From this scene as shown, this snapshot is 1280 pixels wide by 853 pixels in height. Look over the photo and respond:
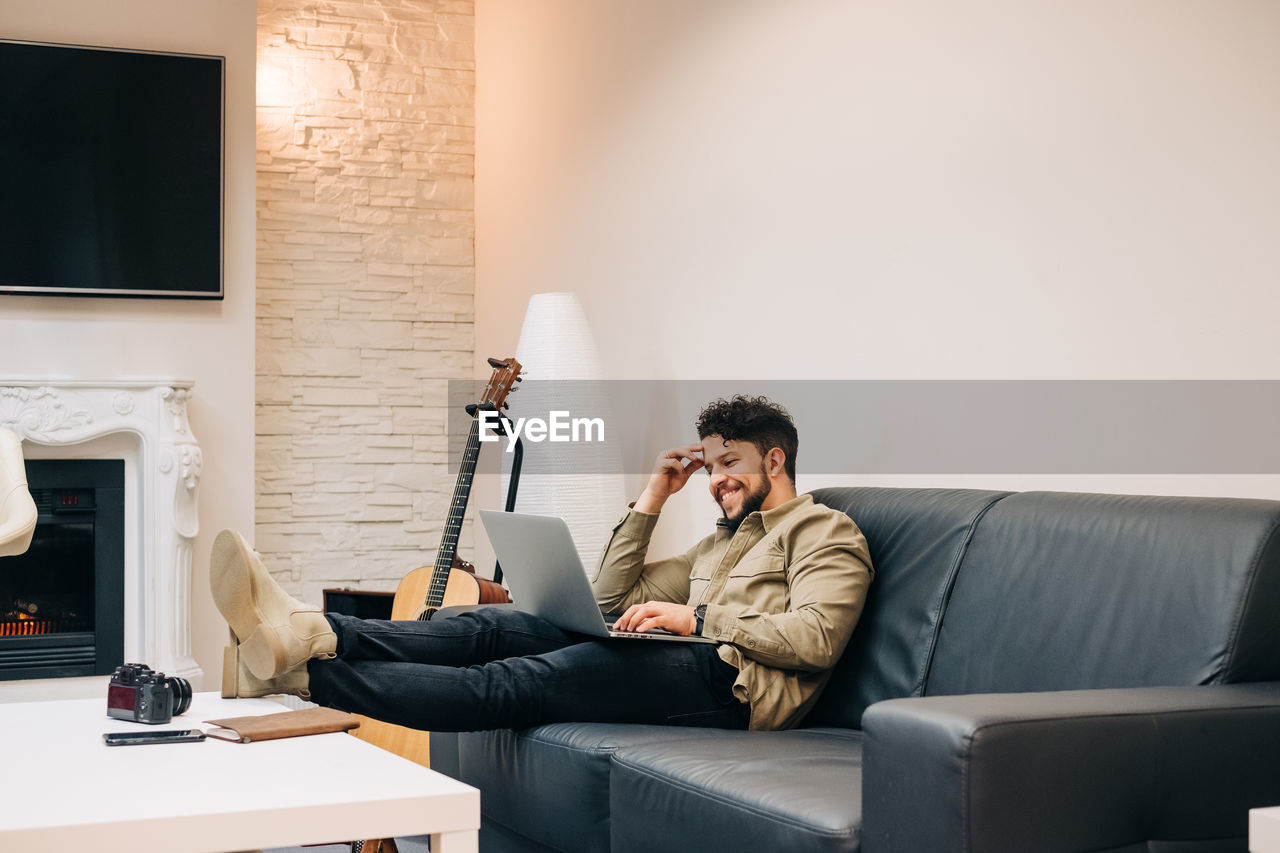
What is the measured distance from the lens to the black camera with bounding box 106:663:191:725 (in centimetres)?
197

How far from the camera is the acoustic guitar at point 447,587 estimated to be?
3.46 metres

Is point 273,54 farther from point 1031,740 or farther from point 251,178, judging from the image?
point 1031,740

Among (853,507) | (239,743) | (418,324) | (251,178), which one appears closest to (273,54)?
(251,178)

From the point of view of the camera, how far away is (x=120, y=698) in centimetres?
201

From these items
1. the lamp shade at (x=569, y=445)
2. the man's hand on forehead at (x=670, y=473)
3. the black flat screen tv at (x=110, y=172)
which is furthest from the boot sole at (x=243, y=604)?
the black flat screen tv at (x=110, y=172)

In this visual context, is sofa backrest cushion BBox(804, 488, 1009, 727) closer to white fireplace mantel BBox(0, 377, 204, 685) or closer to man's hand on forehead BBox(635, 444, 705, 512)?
man's hand on forehead BBox(635, 444, 705, 512)

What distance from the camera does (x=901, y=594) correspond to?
7.59 ft

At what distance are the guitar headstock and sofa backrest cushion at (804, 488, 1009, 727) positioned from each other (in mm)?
1625

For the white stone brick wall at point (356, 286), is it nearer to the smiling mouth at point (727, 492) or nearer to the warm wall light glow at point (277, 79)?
the warm wall light glow at point (277, 79)

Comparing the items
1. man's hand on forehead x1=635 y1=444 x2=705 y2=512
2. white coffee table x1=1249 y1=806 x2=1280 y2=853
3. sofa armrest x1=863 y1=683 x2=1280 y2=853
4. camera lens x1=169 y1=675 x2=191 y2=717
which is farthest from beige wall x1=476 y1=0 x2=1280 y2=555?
camera lens x1=169 y1=675 x2=191 y2=717

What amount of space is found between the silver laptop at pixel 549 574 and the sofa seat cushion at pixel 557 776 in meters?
0.20

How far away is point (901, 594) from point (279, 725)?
1093 millimetres

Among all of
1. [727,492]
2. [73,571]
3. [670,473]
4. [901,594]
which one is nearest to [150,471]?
[73,571]
